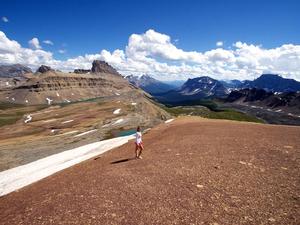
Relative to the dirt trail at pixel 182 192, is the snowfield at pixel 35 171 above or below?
below

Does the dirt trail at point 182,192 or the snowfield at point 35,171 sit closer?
the dirt trail at point 182,192

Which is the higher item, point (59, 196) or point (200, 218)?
point (200, 218)

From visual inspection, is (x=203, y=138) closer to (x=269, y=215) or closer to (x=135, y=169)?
(x=135, y=169)

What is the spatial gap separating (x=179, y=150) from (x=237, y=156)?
687cm

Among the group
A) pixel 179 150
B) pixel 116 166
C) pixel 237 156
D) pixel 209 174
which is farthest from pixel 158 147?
pixel 209 174

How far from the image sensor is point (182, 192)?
20.0 meters

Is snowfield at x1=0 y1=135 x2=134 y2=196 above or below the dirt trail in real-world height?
below

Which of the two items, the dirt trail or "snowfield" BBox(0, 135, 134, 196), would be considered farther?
"snowfield" BBox(0, 135, 134, 196)

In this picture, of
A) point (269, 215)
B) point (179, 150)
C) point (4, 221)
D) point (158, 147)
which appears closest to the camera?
point (269, 215)

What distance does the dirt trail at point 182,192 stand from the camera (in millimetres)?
17000

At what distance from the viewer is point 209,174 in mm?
23156

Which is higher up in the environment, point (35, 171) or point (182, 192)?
point (182, 192)

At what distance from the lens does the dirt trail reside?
55.8ft

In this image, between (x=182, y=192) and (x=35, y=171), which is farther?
(x=35, y=171)
